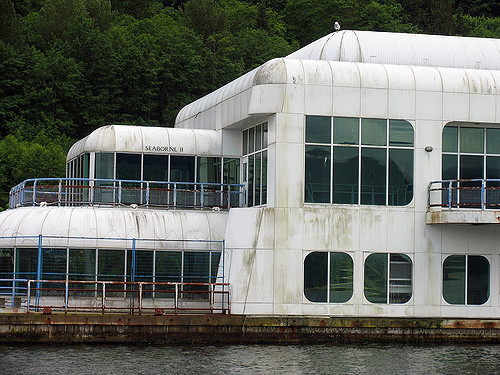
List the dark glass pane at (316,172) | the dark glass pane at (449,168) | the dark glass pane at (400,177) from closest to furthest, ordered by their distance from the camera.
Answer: the dark glass pane at (316,172), the dark glass pane at (400,177), the dark glass pane at (449,168)

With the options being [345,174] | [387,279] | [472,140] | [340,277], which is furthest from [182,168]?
[472,140]

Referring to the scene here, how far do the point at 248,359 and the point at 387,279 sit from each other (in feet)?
27.3

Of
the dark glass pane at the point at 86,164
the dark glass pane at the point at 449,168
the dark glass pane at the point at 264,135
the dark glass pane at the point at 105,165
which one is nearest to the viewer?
the dark glass pane at the point at 449,168

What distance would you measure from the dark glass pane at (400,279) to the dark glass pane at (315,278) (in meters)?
2.69

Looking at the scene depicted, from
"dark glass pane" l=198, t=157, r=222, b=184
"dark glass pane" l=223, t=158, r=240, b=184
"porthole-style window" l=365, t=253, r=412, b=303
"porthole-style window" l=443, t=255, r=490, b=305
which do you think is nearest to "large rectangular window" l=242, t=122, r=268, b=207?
"dark glass pane" l=223, t=158, r=240, b=184

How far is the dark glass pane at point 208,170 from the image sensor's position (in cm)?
4619

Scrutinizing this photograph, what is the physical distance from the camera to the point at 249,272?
3834 centimetres

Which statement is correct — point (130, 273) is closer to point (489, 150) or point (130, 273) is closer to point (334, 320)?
point (334, 320)

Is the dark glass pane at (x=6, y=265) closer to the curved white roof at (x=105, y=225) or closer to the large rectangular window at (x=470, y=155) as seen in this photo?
the curved white roof at (x=105, y=225)

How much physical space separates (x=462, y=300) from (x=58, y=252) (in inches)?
630

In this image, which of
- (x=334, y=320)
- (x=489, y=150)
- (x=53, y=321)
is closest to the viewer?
(x=53, y=321)

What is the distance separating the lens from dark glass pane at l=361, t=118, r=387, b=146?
39.4 meters

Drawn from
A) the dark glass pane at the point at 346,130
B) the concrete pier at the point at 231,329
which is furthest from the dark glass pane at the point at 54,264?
the dark glass pane at the point at 346,130

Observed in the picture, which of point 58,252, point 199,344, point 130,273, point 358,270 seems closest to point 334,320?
point 358,270
